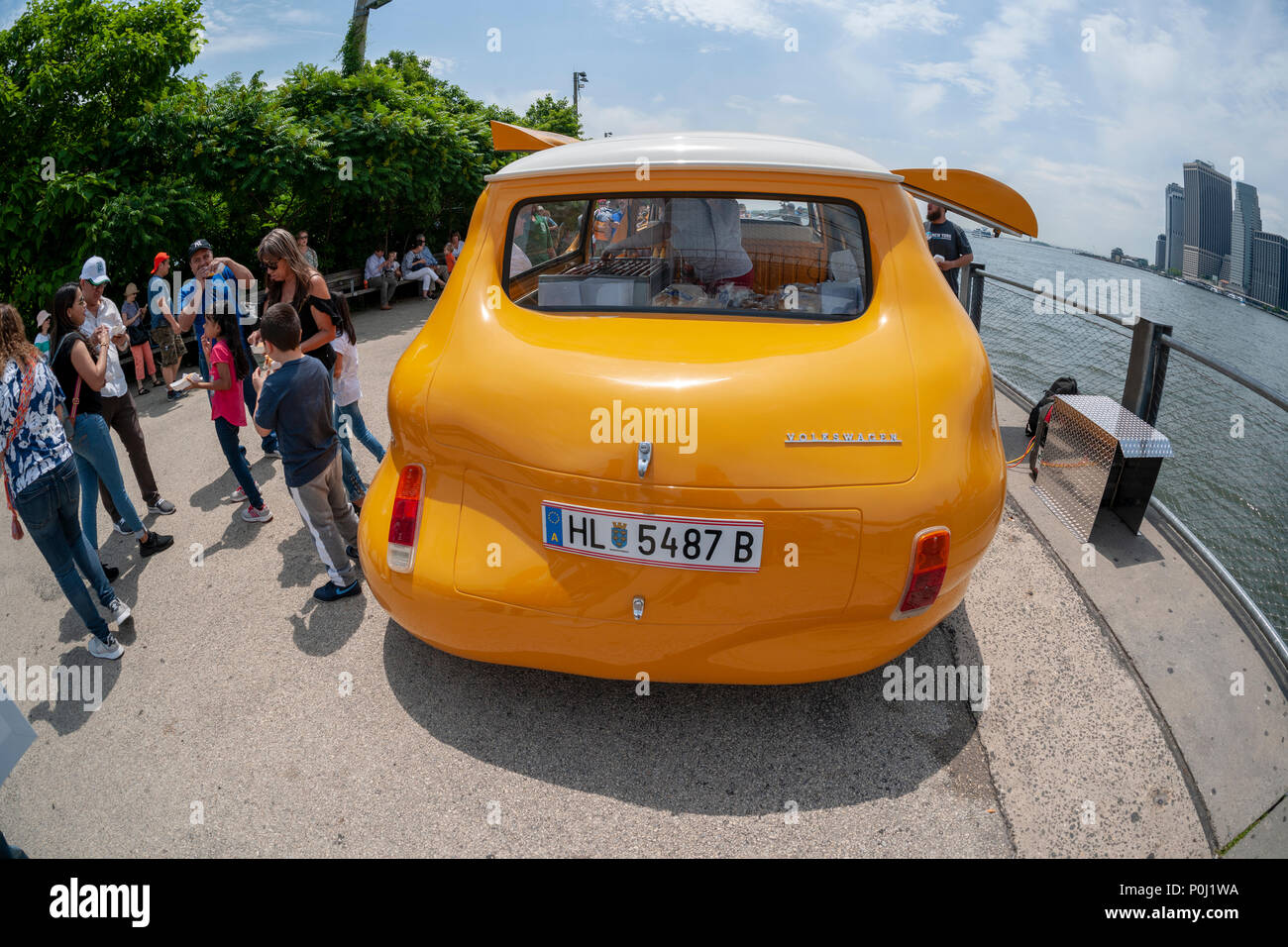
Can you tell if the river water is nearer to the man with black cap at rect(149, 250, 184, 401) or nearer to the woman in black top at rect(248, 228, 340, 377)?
the woman in black top at rect(248, 228, 340, 377)

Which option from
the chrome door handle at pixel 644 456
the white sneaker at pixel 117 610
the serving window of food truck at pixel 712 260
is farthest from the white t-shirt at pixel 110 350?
the chrome door handle at pixel 644 456

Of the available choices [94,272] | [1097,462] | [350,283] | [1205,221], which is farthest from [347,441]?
[1205,221]

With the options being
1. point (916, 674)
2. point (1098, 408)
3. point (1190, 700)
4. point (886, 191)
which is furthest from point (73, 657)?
point (1098, 408)

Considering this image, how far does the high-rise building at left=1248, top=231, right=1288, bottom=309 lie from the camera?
19.0 metres

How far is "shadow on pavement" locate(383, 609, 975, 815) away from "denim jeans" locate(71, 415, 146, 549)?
91.9 inches

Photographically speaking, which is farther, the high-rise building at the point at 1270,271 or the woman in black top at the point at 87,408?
the high-rise building at the point at 1270,271

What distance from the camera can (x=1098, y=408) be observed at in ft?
14.5

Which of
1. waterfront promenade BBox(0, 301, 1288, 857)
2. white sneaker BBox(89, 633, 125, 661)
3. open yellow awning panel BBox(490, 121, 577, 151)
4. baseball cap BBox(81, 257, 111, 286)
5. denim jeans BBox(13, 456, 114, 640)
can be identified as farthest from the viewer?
baseball cap BBox(81, 257, 111, 286)

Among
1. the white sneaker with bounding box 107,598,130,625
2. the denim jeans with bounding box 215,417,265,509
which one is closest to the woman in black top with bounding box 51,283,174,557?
the white sneaker with bounding box 107,598,130,625

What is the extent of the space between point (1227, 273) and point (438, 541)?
27647mm

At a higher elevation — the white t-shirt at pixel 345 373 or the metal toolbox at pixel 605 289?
the metal toolbox at pixel 605 289

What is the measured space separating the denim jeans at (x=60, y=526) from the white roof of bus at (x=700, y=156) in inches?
101

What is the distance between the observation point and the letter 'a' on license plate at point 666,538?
91.8 inches

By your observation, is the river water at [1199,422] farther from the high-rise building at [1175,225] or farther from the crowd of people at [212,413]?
the high-rise building at [1175,225]
